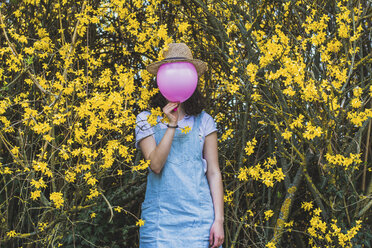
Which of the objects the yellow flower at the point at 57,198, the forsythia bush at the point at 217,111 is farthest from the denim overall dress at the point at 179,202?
the yellow flower at the point at 57,198

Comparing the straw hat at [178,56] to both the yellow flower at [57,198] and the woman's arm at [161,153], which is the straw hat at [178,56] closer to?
the woman's arm at [161,153]

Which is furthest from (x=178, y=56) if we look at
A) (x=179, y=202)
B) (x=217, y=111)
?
(x=217, y=111)

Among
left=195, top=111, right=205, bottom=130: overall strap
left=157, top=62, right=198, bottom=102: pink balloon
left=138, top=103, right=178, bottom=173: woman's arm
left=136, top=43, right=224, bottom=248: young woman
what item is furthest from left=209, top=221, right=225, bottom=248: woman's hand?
left=157, top=62, right=198, bottom=102: pink balloon

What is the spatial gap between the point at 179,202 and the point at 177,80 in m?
0.59

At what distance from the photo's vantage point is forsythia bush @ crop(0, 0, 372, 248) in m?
2.40

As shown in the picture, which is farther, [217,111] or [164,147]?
[217,111]

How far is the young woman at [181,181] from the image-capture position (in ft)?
6.78

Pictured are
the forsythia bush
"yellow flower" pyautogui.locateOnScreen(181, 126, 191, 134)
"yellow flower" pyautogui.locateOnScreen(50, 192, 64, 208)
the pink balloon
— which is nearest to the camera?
the pink balloon

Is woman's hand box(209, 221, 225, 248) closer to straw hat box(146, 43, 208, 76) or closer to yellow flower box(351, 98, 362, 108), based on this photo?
straw hat box(146, 43, 208, 76)

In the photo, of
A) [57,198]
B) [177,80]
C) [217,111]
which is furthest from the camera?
[217,111]

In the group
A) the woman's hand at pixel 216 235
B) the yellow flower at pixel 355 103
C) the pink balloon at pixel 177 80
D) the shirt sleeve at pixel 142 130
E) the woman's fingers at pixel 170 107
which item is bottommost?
the woman's hand at pixel 216 235

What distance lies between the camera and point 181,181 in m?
2.14

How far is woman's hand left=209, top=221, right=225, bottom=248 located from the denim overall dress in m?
0.02

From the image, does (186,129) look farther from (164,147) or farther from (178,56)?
(178,56)
